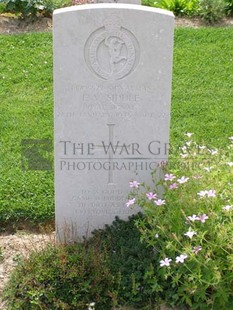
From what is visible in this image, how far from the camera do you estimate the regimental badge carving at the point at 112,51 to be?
4.68 m

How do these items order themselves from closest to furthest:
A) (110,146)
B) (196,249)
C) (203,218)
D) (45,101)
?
(196,249), (203,218), (110,146), (45,101)

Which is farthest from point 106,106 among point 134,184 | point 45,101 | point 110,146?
point 45,101

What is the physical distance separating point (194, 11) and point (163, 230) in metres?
6.05

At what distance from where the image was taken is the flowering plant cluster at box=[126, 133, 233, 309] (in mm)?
4281

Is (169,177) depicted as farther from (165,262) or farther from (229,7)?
(229,7)

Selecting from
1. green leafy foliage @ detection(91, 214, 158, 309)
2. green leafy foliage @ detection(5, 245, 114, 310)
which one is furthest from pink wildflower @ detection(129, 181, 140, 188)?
green leafy foliage @ detection(5, 245, 114, 310)

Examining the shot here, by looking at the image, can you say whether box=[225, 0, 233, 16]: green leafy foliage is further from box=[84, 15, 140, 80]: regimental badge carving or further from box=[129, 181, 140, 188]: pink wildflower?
box=[129, 181, 140, 188]: pink wildflower

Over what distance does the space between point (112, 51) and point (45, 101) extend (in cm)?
296

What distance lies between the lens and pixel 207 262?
4.24 m

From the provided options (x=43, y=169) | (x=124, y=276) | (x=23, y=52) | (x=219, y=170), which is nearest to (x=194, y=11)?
(x=23, y=52)

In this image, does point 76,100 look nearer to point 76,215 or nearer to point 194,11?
point 76,215

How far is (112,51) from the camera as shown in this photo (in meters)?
4.74

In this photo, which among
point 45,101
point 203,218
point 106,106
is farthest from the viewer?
point 45,101

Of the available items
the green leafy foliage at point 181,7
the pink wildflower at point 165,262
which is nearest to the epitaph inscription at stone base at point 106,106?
the pink wildflower at point 165,262
